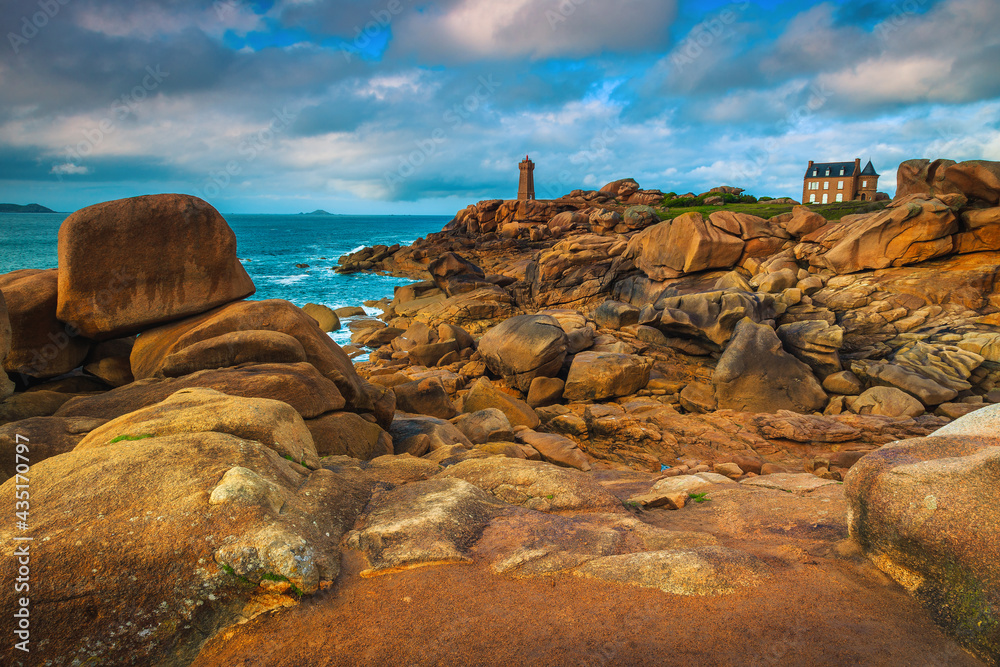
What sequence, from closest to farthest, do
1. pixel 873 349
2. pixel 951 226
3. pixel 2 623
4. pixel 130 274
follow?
pixel 2 623, pixel 130 274, pixel 873 349, pixel 951 226

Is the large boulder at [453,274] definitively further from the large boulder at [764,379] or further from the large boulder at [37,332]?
the large boulder at [37,332]

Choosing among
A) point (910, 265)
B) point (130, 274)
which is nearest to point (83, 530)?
point (130, 274)

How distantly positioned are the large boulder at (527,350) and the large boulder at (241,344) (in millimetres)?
9163

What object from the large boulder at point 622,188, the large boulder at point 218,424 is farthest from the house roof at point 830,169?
the large boulder at point 218,424

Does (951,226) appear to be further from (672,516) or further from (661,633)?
(661,633)

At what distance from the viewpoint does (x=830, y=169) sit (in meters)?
72.1

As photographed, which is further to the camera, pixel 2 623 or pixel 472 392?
A: pixel 472 392

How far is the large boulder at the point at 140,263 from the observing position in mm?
9977

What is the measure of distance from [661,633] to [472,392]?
42.4ft

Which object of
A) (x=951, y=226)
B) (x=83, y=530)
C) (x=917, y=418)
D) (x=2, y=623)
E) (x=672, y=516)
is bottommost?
(x=917, y=418)

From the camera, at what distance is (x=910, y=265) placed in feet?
69.5

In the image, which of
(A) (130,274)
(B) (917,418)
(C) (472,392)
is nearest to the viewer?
(A) (130,274)

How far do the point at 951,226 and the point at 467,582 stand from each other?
2548 cm

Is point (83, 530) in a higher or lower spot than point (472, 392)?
higher
